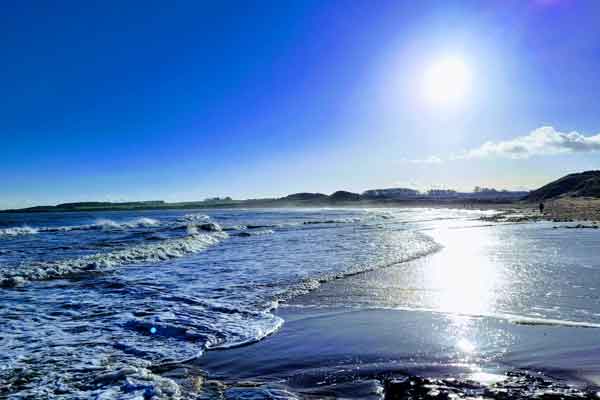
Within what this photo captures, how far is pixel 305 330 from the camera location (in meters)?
6.75

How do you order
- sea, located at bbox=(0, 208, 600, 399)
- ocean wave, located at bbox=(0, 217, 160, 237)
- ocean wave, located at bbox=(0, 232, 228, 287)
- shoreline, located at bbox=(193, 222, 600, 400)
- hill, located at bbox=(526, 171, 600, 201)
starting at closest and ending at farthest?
1. shoreline, located at bbox=(193, 222, 600, 400)
2. sea, located at bbox=(0, 208, 600, 399)
3. ocean wave, located at bbox=(0, 232, 228, 287)
4. ocean wave, located at bbox=(0, 217, 160, 237)
5. hill, located at bbox=(526, 171, 600, 201)

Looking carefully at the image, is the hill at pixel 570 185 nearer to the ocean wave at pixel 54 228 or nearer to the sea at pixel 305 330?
the ocean wave at pixel 54 228

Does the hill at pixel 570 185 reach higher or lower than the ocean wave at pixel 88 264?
higher

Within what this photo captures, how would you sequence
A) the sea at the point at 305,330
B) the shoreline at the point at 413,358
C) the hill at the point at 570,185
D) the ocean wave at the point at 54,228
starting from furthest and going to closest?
the hill at the point at 570,185
the ocean wave at the point at 54,228
the sea at the point at 305,330
the shoreline at the point at 413,358

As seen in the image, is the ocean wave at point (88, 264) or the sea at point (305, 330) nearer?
the sea at point (305, 330)

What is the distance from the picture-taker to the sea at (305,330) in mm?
4582

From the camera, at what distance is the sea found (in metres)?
4.58

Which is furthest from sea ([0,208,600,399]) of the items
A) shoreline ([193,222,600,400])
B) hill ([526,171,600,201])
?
hill ([526,171,600,201])

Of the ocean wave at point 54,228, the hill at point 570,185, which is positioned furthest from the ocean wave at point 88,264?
the hill at point 570,185

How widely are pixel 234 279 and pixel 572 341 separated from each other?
8102mm

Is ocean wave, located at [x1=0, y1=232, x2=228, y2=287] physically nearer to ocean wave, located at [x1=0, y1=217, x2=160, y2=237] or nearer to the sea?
the sea

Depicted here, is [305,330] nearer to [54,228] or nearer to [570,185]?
[54,228]

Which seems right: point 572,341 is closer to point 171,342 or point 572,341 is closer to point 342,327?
point 342,327

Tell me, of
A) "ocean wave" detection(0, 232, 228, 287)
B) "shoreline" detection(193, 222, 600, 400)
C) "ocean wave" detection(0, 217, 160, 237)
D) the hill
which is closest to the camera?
"shoreline" detection(193, 222, 600, 400)
